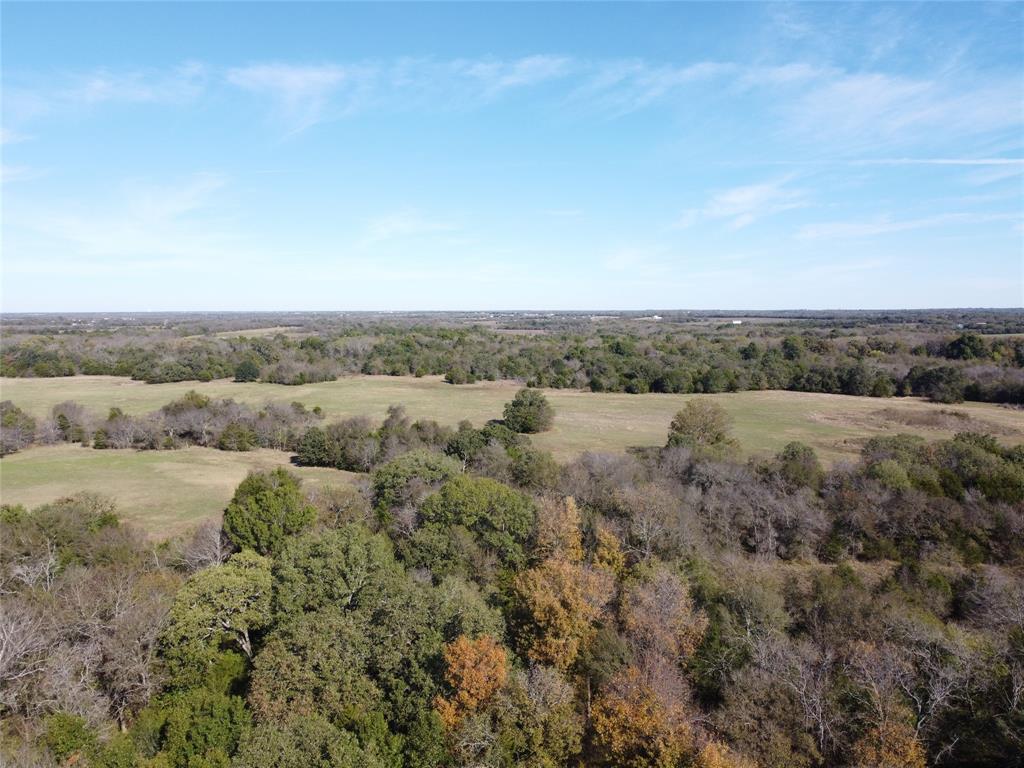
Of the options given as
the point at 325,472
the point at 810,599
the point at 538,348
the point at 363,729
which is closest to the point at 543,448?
the point at 325,472

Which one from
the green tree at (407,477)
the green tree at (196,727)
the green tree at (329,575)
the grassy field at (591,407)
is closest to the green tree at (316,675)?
the green tree at (196,727)

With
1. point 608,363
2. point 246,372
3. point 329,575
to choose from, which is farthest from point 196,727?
point 246,372

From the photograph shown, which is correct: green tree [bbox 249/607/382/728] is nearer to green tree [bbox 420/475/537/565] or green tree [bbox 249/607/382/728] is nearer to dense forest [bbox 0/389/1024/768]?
dense forest [bbox 0/389/1024/768]

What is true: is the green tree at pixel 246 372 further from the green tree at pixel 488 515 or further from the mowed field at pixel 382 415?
the green tree at pixel 488 515

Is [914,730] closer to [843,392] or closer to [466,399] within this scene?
[466,399]

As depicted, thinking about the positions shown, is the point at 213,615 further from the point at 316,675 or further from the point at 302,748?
the point at 302,748
